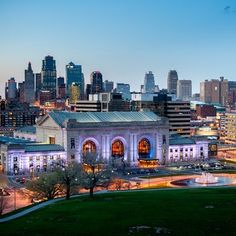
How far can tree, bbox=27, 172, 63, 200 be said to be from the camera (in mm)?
82988

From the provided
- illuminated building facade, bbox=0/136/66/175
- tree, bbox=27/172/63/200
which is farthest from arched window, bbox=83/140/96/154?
tree, bbox=27/172/63/200

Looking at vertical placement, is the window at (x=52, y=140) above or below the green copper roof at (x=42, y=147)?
above

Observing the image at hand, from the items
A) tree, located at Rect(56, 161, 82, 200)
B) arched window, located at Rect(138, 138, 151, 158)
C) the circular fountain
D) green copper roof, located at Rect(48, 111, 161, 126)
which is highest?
green copper roof, located at Rect(48, 111, 161, 126)

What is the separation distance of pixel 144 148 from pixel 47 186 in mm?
78010

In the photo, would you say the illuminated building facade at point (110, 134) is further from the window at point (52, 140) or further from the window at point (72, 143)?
the window at point (52, 140)

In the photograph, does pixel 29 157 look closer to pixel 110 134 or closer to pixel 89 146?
pixel 89 146

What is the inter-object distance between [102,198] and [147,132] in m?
84.3

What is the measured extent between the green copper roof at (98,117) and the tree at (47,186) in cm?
6176

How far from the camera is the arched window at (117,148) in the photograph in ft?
Result: 500

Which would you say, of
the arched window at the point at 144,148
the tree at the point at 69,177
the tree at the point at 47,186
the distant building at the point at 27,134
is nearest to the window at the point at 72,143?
the arched window at the point at 144,148

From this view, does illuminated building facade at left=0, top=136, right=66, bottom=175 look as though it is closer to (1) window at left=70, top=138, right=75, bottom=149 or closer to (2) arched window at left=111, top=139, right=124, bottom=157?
(1) window at left=70, top=138, right=75, bottom=149

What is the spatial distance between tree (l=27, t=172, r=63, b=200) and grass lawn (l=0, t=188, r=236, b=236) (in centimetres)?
1127

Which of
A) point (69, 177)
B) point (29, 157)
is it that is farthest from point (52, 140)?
point (69, 177)

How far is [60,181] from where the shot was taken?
272ft
